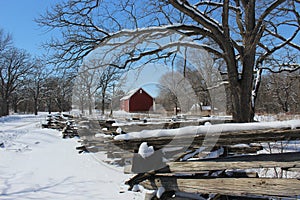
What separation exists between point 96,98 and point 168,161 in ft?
12.7

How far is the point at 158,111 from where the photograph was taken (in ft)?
35.3

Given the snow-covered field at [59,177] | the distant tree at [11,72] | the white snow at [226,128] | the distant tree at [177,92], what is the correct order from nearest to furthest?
the white snow at [226,128] → the snow-covered field at [59,177] → the distant tree at [177,92] → the distant tree at [11,72]

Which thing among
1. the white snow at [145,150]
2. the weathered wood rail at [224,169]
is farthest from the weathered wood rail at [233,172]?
the white snow at [145,150]

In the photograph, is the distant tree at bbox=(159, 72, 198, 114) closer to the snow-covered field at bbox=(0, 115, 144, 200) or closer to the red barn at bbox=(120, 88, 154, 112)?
the red barn at bbox=(120, 88, 154, 112)

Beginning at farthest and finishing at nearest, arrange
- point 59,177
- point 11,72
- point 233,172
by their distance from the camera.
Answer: point 11,72 < point 59,177 < point 233,172

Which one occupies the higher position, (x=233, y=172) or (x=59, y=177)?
(x=233, y=172)

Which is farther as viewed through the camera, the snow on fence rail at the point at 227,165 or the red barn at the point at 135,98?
the red barn at the point at 135,98

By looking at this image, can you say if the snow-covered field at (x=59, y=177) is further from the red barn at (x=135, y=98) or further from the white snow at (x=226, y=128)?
the red barn at (x=135, y=98)

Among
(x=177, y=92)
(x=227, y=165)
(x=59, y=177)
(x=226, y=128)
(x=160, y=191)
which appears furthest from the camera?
(x=177, y=92)

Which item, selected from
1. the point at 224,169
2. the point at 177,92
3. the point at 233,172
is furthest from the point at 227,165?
the point at 177,92

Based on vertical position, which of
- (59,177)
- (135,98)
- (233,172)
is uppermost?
(135,98)

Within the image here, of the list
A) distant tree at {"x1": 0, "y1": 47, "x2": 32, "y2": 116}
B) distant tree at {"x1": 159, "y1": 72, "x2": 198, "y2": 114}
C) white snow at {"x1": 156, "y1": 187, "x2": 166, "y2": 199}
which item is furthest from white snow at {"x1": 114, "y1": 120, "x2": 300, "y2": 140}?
distant tree at {"x1": 0, "y1": 47, "x2": 32, "y2": 116}

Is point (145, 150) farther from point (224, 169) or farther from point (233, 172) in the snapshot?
point (233, 172)

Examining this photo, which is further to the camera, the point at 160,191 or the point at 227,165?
the point at 160,191
